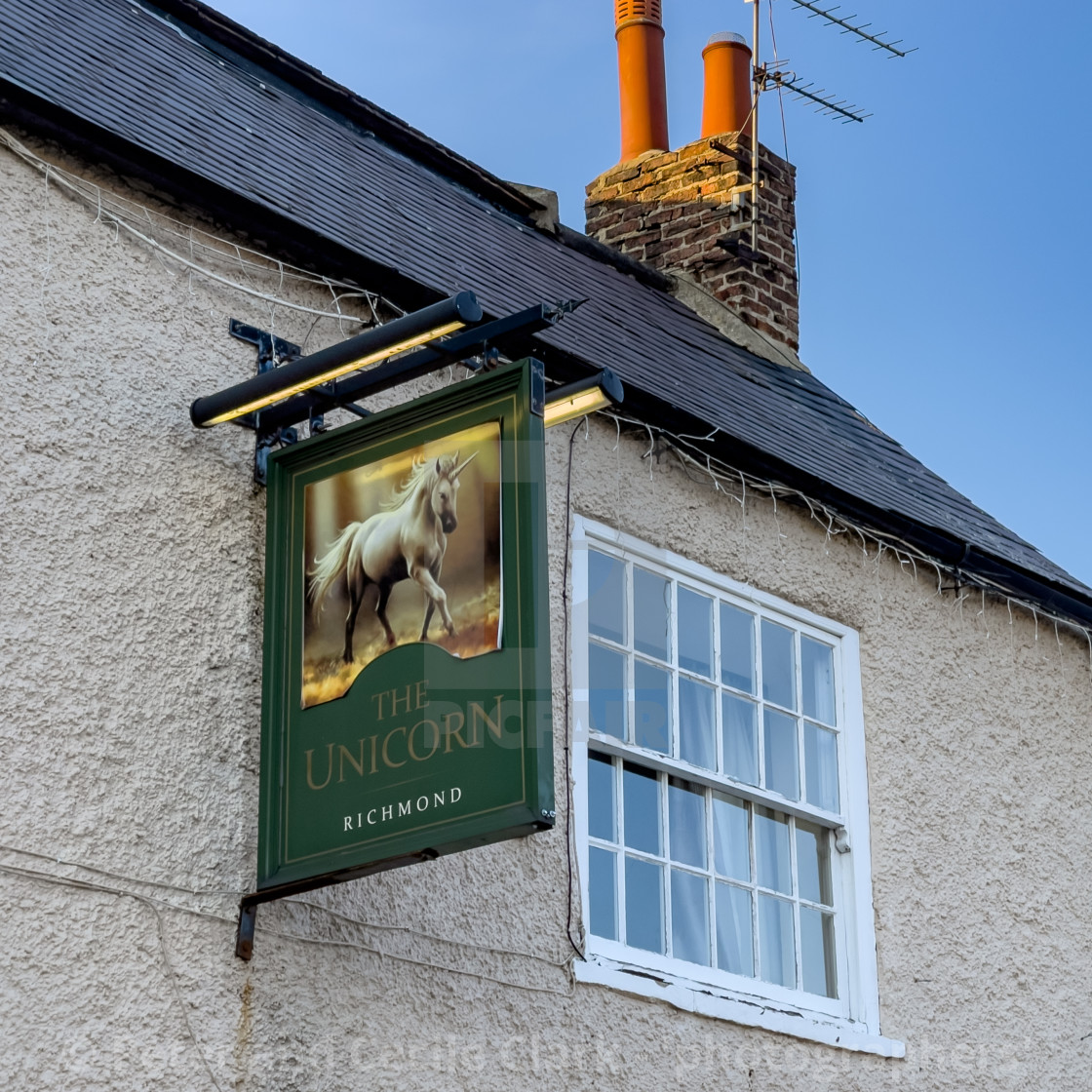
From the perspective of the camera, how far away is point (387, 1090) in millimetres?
5426

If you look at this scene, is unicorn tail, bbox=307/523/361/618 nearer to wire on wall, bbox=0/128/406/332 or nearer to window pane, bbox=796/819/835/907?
wire on wall, bbox=0/128/406/332

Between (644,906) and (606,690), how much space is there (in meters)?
0.82

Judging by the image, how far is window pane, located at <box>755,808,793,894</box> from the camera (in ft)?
23.7

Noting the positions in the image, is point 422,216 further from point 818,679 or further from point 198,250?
point 818,679

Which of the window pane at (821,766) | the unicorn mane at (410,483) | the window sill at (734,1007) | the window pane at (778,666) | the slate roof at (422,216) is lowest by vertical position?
the window sill at (734,1007)

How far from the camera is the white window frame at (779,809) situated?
6.41 m

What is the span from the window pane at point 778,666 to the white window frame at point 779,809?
71 millimetres

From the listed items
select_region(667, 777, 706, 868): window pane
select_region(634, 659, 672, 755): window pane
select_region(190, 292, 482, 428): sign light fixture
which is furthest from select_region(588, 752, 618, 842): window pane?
select_region(190, 292, 482, 428): sign light fixture

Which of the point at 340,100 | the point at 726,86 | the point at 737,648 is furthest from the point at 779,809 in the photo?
the point at 726,86

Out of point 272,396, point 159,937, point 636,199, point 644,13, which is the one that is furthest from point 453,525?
point 644,13

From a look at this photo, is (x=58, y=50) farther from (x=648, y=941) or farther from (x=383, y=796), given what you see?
(x=648, y=941)

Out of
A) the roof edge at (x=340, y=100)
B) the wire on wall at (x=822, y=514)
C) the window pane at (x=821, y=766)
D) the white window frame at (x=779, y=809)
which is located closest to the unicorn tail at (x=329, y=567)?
the white window frame at (x=779, y=809)

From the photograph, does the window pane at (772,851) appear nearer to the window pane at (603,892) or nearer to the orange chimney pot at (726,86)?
the window pane at (603,892)

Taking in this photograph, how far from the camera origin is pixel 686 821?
6.96 m
